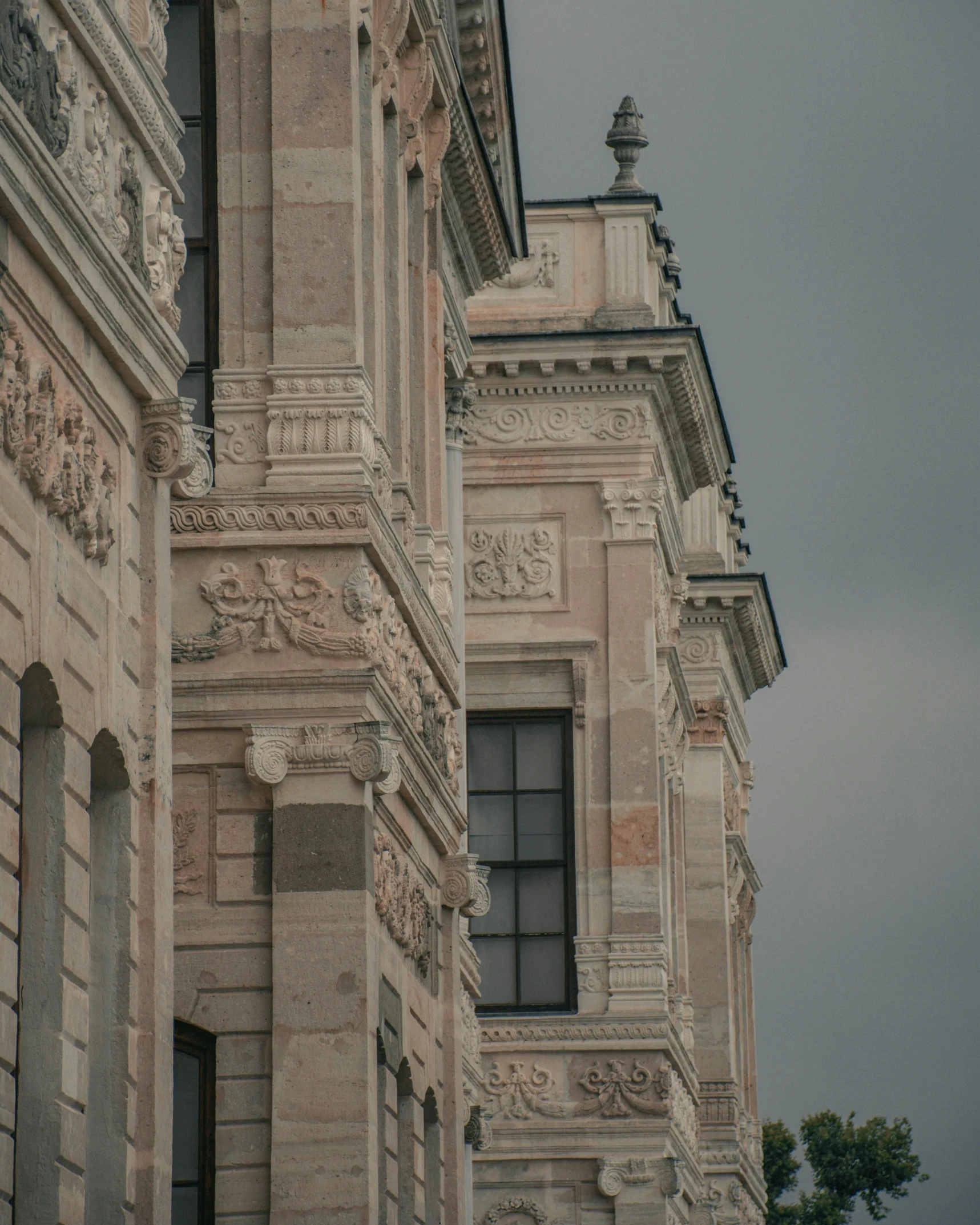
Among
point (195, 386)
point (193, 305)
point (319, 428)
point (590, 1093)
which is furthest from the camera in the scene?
point (590, 1093)

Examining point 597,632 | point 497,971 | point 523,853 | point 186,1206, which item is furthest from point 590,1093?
point 186,1206

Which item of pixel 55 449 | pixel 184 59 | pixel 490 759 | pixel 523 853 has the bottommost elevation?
pixel 55 449

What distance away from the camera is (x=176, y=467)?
17891mm

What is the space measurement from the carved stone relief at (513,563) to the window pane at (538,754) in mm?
1426

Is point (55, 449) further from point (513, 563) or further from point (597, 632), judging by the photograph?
point (513, 563)

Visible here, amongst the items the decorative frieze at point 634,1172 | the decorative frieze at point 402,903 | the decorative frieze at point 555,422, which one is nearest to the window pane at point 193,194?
the decorative frieze at point 402,903

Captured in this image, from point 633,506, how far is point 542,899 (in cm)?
472

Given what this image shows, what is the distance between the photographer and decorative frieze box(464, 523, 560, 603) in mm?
38125

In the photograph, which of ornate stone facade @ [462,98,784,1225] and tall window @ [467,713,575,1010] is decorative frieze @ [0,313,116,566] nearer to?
ornate stone facade @ [462,98,784,1225]

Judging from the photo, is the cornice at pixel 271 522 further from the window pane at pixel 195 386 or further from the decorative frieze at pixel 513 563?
the decorative frieze at pixel 513 563

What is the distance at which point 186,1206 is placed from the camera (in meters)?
22.3

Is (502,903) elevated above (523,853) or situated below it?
below

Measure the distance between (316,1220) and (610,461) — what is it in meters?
17.6

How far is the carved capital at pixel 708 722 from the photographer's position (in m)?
48.2
